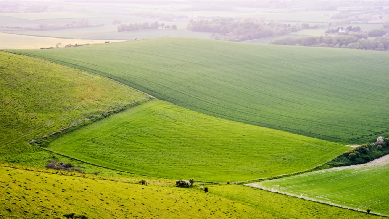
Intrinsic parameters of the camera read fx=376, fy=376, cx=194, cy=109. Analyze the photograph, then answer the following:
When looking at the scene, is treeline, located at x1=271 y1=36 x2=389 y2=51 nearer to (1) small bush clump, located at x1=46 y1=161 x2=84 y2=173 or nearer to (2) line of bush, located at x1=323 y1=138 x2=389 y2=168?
(2) line of bush, located at x1=323 y1=138 x2=389 y2=168

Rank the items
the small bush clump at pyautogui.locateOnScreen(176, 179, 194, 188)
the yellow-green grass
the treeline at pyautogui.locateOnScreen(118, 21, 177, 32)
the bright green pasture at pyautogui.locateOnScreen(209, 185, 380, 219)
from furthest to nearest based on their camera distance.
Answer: the treeline at pyautogui.locateOnScreen(118, 21, 177, 32) → the small bush clump at pyautogui.locateOnScreen(176, 179, 194, 188) → the bright green pasture at pyautogui.locateOnScreen(209, 185, 380, 219) → the yellow-green grass

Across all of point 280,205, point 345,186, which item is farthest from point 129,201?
point 345,186

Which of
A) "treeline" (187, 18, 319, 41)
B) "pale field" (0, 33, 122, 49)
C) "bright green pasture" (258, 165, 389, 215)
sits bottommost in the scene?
"bright green pasture" (258, 165, 389, 215)

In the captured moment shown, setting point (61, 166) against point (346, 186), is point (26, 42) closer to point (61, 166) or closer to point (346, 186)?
point (61, 166)

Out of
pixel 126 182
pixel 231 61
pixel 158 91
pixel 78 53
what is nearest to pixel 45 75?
pixel 158 91

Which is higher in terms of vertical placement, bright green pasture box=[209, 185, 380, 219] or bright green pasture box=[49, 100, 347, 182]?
bright green pasture box=[49, 100, 347, 182]

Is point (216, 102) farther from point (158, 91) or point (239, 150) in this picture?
point (239, 150)

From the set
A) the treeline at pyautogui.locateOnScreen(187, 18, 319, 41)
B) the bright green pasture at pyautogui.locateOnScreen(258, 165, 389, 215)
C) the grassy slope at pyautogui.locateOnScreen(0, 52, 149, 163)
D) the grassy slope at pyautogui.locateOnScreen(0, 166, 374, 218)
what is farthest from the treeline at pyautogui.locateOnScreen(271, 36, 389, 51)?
the grassy slope at pyautogui.locateOnScreen(0, 166, 374, 218)

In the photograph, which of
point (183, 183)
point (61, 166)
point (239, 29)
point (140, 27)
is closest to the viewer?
point (183, 183)
